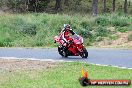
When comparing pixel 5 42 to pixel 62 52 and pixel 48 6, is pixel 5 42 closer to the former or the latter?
pixel 62 52

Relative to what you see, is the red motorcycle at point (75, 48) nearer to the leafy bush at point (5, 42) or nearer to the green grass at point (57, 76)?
the green grass at point (57, 76)

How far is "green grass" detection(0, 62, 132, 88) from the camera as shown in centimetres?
1233

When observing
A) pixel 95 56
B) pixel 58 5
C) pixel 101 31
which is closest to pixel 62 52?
pixel 95 56

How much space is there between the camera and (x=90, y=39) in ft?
95.6

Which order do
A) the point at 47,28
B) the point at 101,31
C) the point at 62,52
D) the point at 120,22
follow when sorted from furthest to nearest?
the point at 120,22 < the point at 47,28 < the point at 101,31 < the point at 62,52

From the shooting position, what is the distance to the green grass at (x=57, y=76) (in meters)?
12.3

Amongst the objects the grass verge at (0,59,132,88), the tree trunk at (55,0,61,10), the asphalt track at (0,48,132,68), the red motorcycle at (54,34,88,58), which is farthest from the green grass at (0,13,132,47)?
the tree trunk at (55,0,61,10)

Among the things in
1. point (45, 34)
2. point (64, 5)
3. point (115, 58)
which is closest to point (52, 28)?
Result: point (45, 34)

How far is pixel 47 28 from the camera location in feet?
102

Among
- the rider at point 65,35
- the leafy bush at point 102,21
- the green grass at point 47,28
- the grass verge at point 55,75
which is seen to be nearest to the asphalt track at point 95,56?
the rider at point 65,35

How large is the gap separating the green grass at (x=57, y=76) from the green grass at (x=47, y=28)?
38.5 feet

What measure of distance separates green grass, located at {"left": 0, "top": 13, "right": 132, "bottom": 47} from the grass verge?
11.7 meters

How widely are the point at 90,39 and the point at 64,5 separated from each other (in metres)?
35.5

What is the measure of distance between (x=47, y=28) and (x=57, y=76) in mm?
17371
